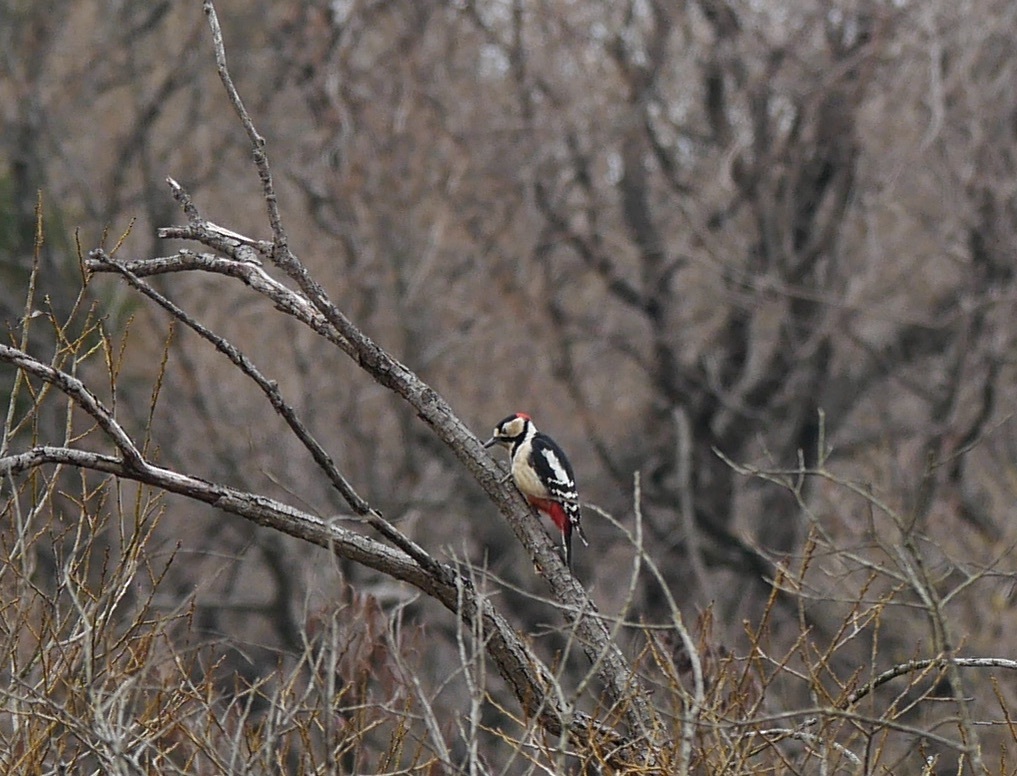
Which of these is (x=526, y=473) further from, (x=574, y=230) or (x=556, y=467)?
(x=574, y=230)

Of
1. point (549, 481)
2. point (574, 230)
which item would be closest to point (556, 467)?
point (549, 481)

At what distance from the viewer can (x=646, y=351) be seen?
16.5m

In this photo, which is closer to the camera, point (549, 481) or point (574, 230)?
point (549, 481)

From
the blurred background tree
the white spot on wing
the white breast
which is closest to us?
the white breast

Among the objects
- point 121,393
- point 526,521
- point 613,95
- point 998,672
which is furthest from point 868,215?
point 526,521

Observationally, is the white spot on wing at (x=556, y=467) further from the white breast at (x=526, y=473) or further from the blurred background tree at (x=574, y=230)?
the blurred background tree at (x=574, y=230)

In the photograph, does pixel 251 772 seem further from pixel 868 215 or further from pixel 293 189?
pixel 293 189

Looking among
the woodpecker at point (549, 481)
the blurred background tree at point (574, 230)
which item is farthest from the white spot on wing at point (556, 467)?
the blurred background tree at point (574, 230)

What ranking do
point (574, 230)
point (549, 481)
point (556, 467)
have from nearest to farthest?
point (549, 481) → point (556, 467) → point (574, 230)

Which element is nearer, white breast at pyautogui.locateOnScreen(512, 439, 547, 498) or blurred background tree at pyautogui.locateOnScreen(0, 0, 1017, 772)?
white breast at pyautogui.locateOnScreen(512, 439, 547, 498)

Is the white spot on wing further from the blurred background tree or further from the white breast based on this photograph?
the blurred background tree

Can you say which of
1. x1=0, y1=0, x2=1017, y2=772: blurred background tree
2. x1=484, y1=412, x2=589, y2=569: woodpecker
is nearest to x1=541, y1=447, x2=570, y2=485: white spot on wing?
x1=484, y1=412, x2=589, y2=569: woodpecker

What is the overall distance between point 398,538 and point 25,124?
11468 mm

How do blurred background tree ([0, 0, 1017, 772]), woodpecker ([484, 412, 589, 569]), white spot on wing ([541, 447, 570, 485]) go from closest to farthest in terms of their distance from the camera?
1. woodpecker ([484, 412, 589, 569])
2. white spot on wing ([541, 447, 570, 485])
3. blurred background tree ([0, 0, 1017, 772])
